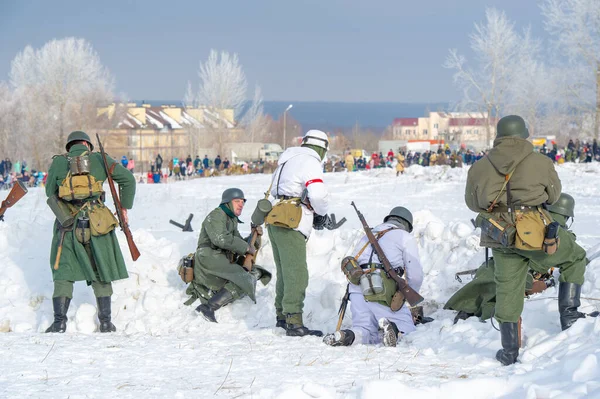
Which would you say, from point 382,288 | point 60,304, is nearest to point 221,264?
point 60,304

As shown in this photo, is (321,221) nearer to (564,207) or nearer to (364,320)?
(364,320)

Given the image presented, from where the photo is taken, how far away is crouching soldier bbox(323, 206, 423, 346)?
6270 millimetres

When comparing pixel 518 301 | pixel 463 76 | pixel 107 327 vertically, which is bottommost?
pixel 107 327

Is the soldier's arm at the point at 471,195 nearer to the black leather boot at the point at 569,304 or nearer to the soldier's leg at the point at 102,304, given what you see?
the black leather boot at the point at 569,304

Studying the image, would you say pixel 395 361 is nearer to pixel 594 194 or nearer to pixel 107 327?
pixel 107 327

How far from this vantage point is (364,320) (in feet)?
20.7

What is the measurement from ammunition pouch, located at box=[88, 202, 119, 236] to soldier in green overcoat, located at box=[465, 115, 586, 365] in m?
3.18

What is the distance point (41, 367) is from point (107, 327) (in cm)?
208

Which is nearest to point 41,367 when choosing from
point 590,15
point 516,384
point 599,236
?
point 516,384

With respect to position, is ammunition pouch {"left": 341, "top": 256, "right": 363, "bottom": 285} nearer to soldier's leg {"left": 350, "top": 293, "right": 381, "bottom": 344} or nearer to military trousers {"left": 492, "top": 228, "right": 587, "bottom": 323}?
soldier's leg {"left": 350, "top": 293, "right": 381, "bottom": 344}

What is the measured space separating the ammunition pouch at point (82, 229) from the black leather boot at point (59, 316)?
547 millimetres

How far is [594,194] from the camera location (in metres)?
20.6

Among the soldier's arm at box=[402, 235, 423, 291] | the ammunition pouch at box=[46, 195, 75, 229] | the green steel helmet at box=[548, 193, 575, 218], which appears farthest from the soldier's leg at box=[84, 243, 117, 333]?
the green steel helmet at box=[548, 193, 575, 218]

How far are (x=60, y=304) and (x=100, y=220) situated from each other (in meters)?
0.79
